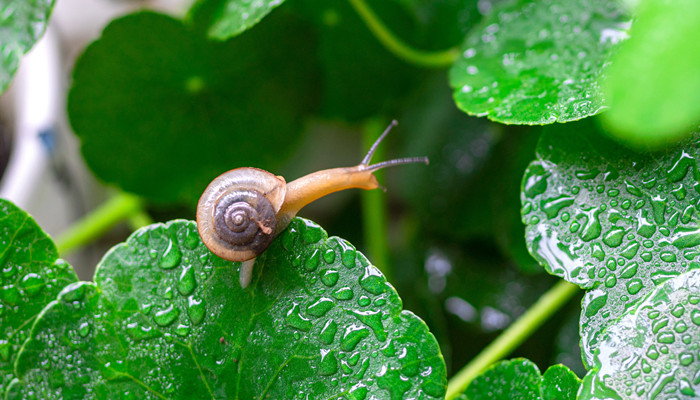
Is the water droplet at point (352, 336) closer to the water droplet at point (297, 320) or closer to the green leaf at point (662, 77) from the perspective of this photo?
the water droplet at point (297, 320)

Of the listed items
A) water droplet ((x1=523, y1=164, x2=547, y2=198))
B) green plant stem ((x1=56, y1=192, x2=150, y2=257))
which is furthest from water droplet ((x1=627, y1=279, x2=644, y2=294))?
green plant stem ((x1=56, y1=192, x2=150, y2=257))

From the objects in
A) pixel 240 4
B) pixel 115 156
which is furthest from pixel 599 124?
pixel 115 156

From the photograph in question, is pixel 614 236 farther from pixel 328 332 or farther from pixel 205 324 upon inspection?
pixel 205 324

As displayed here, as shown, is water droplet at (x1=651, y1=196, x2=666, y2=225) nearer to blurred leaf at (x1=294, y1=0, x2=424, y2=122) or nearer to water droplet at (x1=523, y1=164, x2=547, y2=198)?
water droplet at (x1=523, y1=164, x2=547, y2=198)

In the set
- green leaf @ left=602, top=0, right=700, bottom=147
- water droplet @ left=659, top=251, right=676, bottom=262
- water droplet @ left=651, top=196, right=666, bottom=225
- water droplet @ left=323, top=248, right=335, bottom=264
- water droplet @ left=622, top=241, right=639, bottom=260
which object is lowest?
water droplet @ left=659, top=251, right=676, bottom=262

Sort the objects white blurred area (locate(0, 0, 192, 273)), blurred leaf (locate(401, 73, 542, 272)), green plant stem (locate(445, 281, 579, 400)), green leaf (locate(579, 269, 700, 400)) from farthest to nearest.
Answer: blurred leaf (locate(401, 73, 542, 272))
white blurred area (locate(0, 0, 192, 273))
green plant stem (locate(445, 281, 579, 400))
green leaf (locate(579, 269, 700, 400))

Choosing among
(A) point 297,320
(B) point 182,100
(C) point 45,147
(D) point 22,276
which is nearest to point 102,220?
(C) point 45,147
